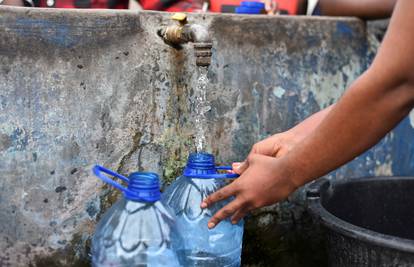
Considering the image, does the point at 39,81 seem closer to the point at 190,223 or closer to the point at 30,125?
the point at 30,125

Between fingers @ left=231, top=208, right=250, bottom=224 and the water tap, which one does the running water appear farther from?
fingers @ left=231, top=208, right=250, bottom=224

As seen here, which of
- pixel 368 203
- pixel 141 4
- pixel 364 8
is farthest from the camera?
pixel 141 4

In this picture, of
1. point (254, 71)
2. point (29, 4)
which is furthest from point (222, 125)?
point (29, 4)

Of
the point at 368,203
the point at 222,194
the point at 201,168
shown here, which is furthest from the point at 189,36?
the point at 368,203

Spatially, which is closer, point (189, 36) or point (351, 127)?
point (351, 127)

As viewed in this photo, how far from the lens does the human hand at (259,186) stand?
168 cm

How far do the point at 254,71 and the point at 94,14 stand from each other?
81cm

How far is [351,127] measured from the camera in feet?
4.93

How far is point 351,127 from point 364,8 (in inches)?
62.6

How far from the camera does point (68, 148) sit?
6.72 ft

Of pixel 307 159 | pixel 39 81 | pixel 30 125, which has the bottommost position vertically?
pixel 307 159

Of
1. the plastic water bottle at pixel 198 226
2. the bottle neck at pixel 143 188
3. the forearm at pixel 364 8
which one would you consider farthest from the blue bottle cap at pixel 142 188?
the forearm at pixel 364 8

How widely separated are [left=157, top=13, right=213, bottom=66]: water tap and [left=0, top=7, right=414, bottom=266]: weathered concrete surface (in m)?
0.06

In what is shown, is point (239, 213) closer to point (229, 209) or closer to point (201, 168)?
point (229, 209)
